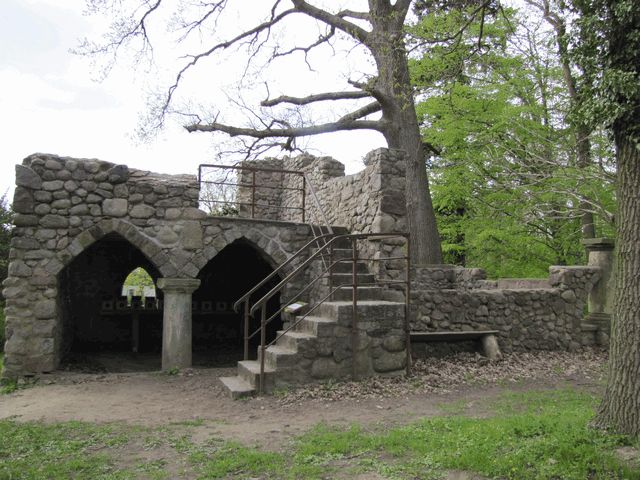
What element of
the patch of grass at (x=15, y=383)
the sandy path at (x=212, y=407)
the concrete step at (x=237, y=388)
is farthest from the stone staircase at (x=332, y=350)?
the patch of grass at (x=15, y=383)

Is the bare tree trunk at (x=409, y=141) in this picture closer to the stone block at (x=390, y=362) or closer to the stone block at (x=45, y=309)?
the stone block at (x=390, y=362)

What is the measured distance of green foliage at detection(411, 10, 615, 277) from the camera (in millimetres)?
11867

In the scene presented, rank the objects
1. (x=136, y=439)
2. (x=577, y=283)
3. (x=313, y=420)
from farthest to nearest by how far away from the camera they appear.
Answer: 1. (x=577, y=283)
2. (x=313, y=420)
3. (x=136, y=439)

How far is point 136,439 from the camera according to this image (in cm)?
491

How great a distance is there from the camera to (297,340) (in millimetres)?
6781

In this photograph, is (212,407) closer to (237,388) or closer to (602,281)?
(237,388)

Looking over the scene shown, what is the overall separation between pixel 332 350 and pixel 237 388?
4.14 feet

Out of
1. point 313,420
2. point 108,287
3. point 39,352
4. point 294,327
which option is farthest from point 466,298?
point 108,287

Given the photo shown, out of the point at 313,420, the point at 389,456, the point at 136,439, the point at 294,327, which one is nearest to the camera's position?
the point at 389,456

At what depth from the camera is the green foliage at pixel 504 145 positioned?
1187 cm

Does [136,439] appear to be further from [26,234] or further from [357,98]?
[357,98]

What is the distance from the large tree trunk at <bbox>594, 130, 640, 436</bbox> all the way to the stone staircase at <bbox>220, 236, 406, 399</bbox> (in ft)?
10.4

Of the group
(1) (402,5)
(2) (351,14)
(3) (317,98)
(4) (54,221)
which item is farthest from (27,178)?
(1) (402,5)

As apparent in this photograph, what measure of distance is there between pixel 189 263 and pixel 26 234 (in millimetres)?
2407
